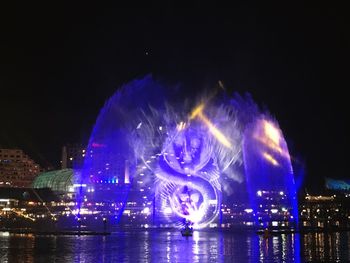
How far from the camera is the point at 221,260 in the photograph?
36.0 metres

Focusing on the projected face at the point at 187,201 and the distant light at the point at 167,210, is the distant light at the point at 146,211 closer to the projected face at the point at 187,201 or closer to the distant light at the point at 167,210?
the distant light at the point at 167,210

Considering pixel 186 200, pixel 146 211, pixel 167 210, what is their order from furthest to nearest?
pixel 146 211 → pixel 167 210 → pixel 186 200

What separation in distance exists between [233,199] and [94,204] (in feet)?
120

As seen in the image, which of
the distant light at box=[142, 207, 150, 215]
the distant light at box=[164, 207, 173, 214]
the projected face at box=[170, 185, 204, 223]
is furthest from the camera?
the distant light at box=[142, 207, 150, 215]

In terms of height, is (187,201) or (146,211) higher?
(187,201)

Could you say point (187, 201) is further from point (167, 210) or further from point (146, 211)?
point (146, 211)

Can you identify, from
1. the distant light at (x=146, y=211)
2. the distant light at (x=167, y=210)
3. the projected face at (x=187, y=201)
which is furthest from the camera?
the distant light at (x=146, y=211)

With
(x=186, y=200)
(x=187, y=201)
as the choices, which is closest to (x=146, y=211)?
(x=186, y=200)

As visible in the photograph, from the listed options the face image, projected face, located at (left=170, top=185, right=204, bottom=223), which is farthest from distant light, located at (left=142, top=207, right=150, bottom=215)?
the face image

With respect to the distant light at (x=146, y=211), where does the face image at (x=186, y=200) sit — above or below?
above

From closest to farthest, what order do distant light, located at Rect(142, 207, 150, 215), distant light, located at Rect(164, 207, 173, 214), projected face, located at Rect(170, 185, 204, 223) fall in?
projected face, located at Rect(170, 185, 204, 223) < distant light, located at Rect(164, 207, 173, 214) < distant light, located at Rect(142, 207, 150, 215)

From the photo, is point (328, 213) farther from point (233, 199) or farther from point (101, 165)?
point (101, 165)

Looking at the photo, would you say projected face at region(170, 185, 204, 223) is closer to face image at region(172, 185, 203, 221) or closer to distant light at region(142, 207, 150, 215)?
face image at region(172, 185, 203, 221)

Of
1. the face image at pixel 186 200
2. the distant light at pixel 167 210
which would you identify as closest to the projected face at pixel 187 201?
the face image at pixel 186 200
